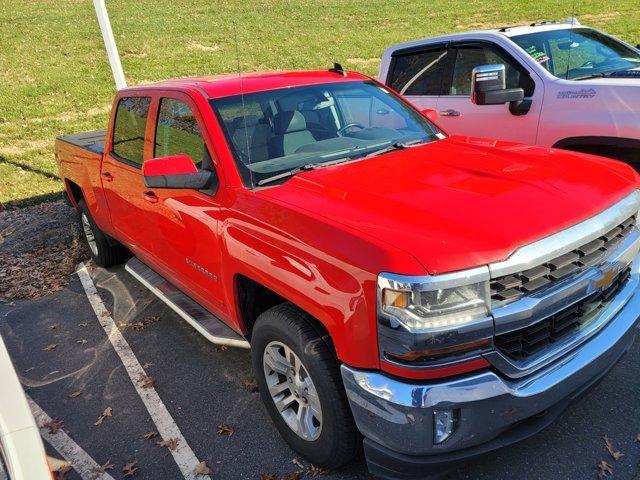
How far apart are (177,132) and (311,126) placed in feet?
3.09

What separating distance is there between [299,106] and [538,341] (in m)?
2.15

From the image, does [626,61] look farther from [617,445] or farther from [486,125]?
[617,445]

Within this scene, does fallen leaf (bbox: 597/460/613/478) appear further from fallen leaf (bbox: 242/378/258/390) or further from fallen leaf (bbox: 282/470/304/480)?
fallen leaf (bbox: 242/378/258/390)

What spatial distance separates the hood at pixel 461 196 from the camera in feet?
7.29

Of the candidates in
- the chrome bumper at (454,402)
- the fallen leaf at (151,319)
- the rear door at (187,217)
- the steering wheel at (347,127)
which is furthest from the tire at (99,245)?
the chrome bumper at (454,402)

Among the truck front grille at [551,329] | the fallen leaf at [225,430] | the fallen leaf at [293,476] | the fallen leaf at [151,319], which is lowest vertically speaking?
the fallen leaf at [151,319]

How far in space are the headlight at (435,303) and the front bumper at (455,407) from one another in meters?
A: 0.24

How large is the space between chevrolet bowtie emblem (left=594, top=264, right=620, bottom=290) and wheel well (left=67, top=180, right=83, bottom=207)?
17.8ft

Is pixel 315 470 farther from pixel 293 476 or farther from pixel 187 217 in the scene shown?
pixel 187 217

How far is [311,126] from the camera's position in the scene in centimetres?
362

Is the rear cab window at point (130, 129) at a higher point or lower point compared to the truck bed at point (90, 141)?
higher

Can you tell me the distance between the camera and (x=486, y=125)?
5.70 meters

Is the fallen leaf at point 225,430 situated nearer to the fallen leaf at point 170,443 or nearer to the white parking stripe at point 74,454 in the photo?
the fallen leaf at point 170,443

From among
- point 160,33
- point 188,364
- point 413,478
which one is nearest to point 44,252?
point 188,364
